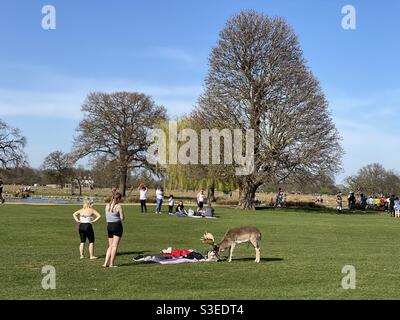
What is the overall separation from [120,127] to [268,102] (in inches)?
1107

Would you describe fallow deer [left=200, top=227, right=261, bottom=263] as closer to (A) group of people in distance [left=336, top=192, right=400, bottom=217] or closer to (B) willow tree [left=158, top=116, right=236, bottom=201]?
(A) group of people in distance [left=336, top=192, right=400, bottom=217]

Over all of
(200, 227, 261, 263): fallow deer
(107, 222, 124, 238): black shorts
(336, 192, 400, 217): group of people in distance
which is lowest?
(336, 192, 400, 217): group of people in distance

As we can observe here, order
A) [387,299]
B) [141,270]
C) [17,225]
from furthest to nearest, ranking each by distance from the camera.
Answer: [17,225] < [141,270] < [387,299]

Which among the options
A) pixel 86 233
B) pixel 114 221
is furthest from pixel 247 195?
pixel 114 221

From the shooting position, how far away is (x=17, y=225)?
23.7 meters

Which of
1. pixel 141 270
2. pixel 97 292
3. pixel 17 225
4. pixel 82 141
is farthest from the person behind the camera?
pixel 82 141

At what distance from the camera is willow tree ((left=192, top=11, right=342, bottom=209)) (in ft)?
157

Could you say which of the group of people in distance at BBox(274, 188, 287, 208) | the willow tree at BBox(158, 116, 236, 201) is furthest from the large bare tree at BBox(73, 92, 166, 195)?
the group of people in distance at BBox(274, 188, 287, 208)

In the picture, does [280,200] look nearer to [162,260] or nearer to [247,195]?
[247,195]

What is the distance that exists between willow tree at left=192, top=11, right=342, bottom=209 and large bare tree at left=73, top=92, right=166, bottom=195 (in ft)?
72.1

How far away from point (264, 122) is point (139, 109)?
27408mm

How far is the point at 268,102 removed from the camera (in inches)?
1929

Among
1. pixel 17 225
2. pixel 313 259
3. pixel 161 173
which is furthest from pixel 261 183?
pixel 313 259
